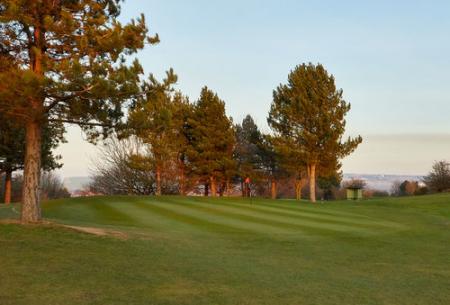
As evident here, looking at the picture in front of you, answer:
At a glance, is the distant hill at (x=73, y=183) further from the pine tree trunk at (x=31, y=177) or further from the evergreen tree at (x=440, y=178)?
the pine tree trunk at (x=31, y=177)

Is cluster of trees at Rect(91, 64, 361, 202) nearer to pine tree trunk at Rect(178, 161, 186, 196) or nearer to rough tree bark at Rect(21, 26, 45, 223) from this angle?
pine tree trunk at Rect(178, 161, 186, 196)

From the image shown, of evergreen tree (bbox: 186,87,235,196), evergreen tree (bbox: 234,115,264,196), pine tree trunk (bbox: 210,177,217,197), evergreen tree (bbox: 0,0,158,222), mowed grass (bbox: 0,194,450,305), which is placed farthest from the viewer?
evergreen tree (bbox: 234,115,264,196)

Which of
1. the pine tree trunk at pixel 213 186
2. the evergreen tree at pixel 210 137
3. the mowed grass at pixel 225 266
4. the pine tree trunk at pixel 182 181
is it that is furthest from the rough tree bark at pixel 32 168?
the pine tree trunk at pixel 213 186

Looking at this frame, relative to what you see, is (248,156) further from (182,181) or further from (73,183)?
(73,183)

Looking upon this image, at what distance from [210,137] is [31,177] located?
32363 millimetres

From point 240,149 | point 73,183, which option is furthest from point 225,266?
point 73,183

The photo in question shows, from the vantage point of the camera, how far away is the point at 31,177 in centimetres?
1189

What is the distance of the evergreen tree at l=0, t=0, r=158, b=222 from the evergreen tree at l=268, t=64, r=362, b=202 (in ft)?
85.1

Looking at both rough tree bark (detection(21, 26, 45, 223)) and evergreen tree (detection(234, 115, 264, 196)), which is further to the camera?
evergreen tree (detection(234, 115, 264, 196))

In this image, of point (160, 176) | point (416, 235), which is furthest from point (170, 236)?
point (160, 176)

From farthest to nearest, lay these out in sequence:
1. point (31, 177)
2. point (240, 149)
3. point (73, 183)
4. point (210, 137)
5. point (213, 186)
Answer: point (73, 183) → point (240, 149) → point (213, 186) → point (210, 137) → point (31, 177)

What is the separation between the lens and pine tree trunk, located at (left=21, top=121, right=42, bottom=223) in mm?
11891

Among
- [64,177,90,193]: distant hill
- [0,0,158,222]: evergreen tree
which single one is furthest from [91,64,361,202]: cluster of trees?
[0,0,158,222]: evergreen tree

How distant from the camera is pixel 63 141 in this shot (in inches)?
1425
